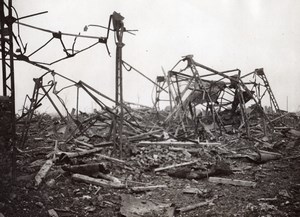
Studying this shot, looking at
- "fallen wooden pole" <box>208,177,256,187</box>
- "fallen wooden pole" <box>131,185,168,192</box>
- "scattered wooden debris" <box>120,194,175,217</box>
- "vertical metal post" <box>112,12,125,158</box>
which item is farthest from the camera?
"vertical metal post" <box>112,12,125,158</box>

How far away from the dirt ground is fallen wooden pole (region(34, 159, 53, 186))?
124mm

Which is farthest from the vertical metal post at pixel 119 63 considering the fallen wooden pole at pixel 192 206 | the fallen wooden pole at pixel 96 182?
the fallen wooden pole at pixel 192 206

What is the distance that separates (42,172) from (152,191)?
120 inches

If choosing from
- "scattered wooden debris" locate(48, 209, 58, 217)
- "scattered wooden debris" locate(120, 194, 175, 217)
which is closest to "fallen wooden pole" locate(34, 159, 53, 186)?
"scattered wooden debris" locate(48, 209, 58, 217)

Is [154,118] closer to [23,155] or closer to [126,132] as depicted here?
[126,132]

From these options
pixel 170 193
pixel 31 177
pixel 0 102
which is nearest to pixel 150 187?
pixel 170 193

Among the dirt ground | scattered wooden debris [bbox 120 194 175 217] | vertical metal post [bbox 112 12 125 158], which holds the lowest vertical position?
scattered wooden debris [bbox 120 194 175 217]

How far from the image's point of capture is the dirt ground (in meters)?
6.18

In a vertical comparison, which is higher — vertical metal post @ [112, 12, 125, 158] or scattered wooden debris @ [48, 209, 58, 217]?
vertical metal post @ [112, 12, 125, 158]

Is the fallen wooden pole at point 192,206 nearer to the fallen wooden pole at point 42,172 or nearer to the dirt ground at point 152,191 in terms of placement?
the dirt ground at point 152,191

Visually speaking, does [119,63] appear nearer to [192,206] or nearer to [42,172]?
[42,172]

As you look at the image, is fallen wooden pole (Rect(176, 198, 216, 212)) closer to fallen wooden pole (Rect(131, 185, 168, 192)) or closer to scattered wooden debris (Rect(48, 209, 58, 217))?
fallen wooden pole (Rect(131, 185, 168, 192))

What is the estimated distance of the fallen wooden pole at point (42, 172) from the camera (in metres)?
7.24

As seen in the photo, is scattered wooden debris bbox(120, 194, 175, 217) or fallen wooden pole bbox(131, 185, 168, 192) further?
fallen wooden pole bbox(131, 185, 168, 192)
